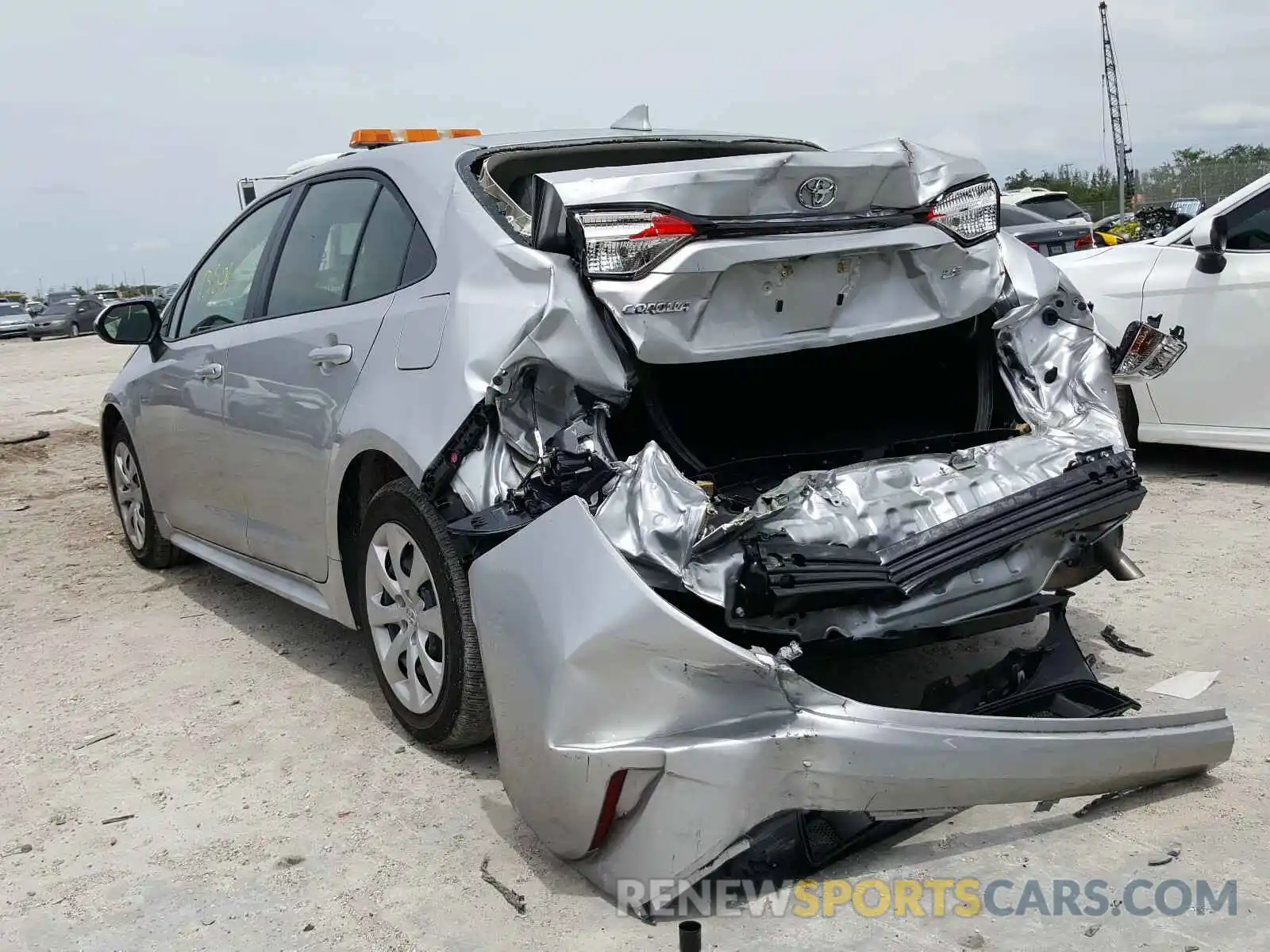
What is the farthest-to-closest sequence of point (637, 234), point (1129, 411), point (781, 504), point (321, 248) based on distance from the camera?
point (1129, 411), point (321, 248), point (637, 234), point (781, 504)

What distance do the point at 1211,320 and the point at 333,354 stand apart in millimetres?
4457

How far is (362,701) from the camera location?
3.96m

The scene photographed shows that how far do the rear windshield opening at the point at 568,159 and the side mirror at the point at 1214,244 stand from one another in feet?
9.52

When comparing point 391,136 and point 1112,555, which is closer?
point 1112,555

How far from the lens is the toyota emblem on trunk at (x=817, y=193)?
119 inches

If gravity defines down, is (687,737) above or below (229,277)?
below

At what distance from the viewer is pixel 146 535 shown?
5695mm

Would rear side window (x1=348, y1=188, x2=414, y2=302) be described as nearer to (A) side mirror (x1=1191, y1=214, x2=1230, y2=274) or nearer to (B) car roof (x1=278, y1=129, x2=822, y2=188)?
(B) car roof (x1=278, y1=129, x2=822, y2=188)

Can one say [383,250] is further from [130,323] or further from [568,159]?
[130,323]

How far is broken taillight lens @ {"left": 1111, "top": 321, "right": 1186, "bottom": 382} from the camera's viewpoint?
3.51 m

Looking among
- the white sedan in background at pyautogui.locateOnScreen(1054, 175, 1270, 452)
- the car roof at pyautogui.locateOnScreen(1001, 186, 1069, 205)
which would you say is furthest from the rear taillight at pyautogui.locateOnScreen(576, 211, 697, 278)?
the car roof at pyautogui.locateOnScreen(1001, 186, 1069, 205)

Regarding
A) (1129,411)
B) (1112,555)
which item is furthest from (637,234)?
(1129,411)

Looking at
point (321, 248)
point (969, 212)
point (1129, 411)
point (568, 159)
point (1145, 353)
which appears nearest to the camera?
point (969, 212)

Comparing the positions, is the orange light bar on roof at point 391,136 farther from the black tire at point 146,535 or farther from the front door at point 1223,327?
the front door at point 1223,327
